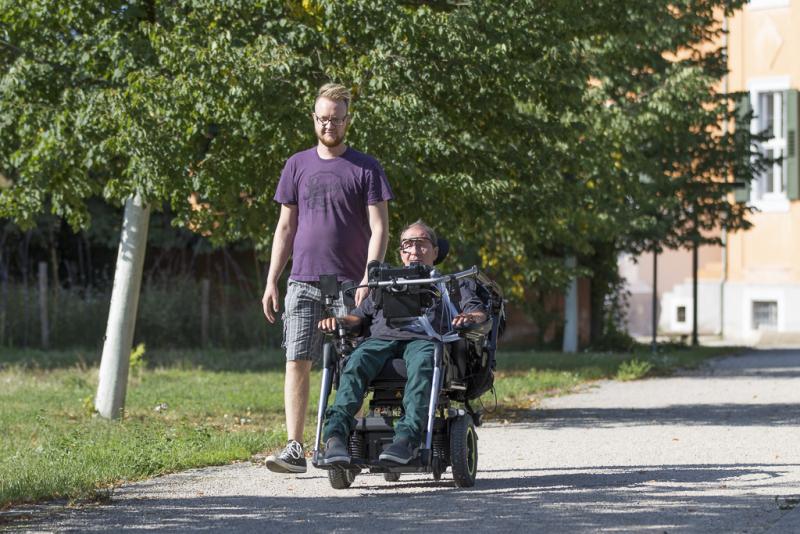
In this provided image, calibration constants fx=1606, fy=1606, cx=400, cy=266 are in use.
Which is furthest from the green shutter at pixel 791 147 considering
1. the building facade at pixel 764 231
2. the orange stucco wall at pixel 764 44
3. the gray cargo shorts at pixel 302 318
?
the gray cargo shorts at pixel 302 318

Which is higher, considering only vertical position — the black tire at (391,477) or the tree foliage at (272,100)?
the tree foliage at (272,100)

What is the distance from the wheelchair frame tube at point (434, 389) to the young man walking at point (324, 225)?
70 centimetres

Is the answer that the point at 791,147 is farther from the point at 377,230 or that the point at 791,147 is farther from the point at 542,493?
the point at 542,493

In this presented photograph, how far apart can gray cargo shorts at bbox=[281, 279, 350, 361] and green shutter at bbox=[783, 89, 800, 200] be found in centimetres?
2731

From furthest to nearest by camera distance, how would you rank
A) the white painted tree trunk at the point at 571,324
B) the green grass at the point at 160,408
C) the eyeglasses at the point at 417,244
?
the white painted tree trunk at the point at 571,324, the green grass at the point at 160,408, the eyeglasses at the point at 417,244

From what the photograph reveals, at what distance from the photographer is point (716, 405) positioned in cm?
1510

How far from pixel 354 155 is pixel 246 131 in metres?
3.16

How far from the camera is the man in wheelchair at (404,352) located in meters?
7.78

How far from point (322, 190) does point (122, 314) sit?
4.99 metres

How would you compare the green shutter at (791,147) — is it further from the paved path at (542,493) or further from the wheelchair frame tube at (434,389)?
the wheelchair frame tube at (434,389)

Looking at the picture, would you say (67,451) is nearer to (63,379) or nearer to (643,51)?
(63,379)

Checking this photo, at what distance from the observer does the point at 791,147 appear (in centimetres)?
3444

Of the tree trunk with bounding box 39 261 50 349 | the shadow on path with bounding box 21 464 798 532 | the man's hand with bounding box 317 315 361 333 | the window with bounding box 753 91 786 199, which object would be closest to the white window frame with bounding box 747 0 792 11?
the window with bounding box 753 91 786 199

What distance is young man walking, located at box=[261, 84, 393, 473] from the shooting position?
8.55 m
